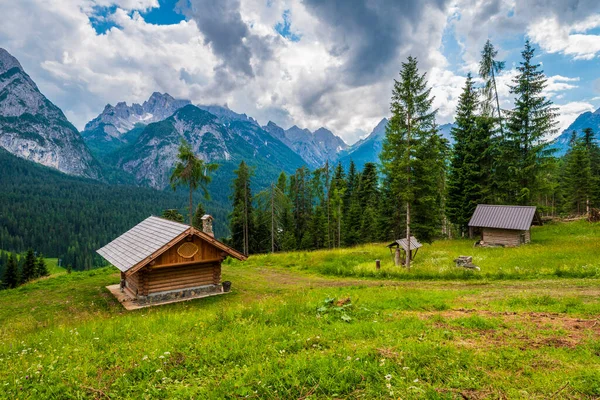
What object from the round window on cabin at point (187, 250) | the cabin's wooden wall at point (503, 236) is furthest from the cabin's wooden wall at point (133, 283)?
the cabin's wooden wall at point (503, 236)

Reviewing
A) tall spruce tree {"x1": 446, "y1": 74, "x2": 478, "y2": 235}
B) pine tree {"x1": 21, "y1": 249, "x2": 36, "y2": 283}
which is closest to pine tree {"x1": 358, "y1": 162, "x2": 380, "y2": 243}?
tall spruce tree {"x1": 446, "y1": 74, "x2": 478, "y2": 235}

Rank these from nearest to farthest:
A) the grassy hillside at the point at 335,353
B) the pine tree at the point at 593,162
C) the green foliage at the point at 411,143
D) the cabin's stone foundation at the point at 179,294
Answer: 1. the grassy hillside at the point at 335,353
2. the cabin's stone foundation at the point at 179,294
3. the green foliage at the point at 411,143
4. the pine tree at the point at 593,162

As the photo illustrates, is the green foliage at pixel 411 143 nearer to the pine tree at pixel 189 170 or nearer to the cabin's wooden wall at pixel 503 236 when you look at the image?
the cabin's wooden wall at pixel 503 236

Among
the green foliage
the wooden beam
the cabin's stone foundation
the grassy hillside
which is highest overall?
the green foliage

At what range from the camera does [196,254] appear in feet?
59.8

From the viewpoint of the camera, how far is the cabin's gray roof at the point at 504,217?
95.1 ft

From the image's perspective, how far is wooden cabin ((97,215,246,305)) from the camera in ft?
55.3

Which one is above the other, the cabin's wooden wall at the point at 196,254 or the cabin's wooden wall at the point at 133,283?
the cabin's wooden wall at the point at 196,254

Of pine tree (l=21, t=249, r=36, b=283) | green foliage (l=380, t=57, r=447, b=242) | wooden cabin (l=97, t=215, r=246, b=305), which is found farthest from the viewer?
pine tree (l=21, t=249, r=36, b=283)

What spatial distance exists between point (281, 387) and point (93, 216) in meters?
233

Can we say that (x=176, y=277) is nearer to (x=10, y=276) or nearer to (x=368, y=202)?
(x=368, y=202)

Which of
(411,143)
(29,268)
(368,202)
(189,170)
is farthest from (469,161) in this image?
(29,268)

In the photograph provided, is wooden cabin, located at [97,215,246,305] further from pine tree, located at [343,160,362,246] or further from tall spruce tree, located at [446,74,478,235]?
pine tree, located at [343,160,362,246]

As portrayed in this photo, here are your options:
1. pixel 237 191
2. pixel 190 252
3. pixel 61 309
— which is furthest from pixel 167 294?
pixel 237 191
